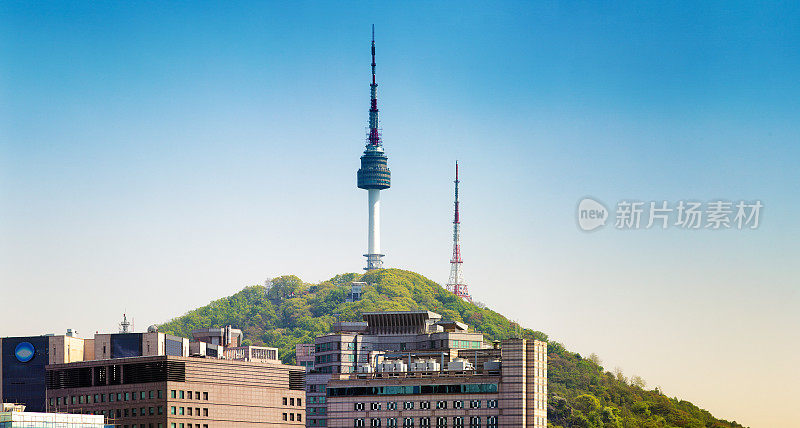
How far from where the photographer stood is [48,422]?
7859 inches

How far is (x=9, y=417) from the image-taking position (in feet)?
636

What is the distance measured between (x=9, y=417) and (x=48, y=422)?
701cm
